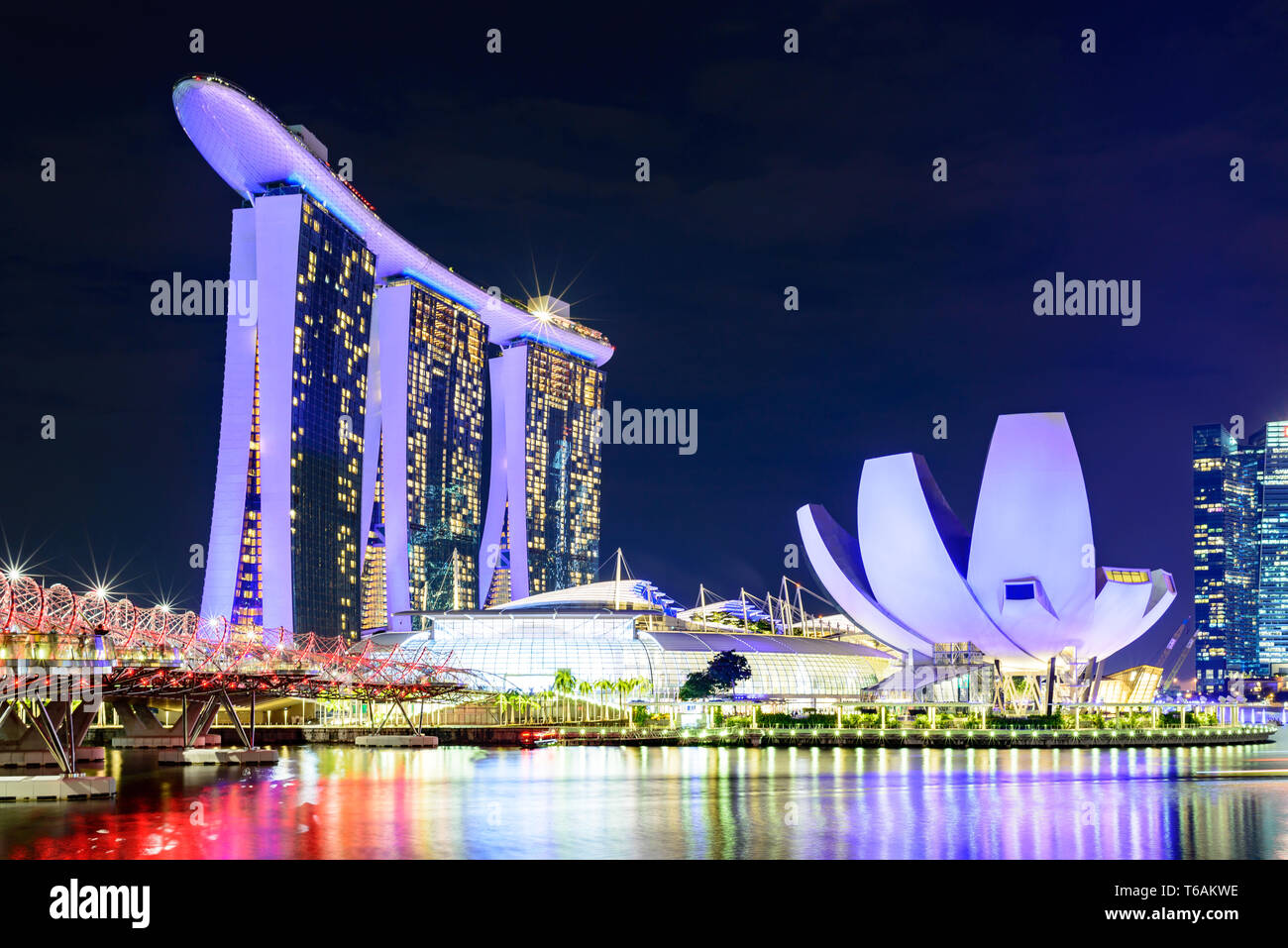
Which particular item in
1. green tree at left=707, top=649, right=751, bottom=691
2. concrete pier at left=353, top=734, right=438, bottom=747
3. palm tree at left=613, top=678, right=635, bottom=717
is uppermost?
green tree at left=707, top=649, right=751, bottom=691

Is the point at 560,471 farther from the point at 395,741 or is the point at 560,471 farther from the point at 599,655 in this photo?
the point at 395,741

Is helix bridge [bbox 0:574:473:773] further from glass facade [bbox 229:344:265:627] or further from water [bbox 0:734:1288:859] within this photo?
glass facade [bbox 229:344:265:627]

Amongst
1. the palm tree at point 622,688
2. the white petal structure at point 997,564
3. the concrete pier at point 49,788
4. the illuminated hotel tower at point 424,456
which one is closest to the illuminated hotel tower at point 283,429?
the illuminated hotel tower at point 424,456

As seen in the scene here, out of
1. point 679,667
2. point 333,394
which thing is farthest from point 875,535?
point 333,394

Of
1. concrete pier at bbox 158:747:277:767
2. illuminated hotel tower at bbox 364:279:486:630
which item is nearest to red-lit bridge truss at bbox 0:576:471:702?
concrete pier at bbox 158:747:277:767

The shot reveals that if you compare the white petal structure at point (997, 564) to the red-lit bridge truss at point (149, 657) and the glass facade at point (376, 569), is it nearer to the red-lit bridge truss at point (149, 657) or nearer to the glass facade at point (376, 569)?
the red-lit bridge truss at point (149, 657)

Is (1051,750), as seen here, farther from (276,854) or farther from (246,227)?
(246,227)

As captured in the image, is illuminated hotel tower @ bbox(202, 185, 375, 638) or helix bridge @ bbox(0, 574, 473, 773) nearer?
helix bridge @ bbox(0, 574, 473, 773)
